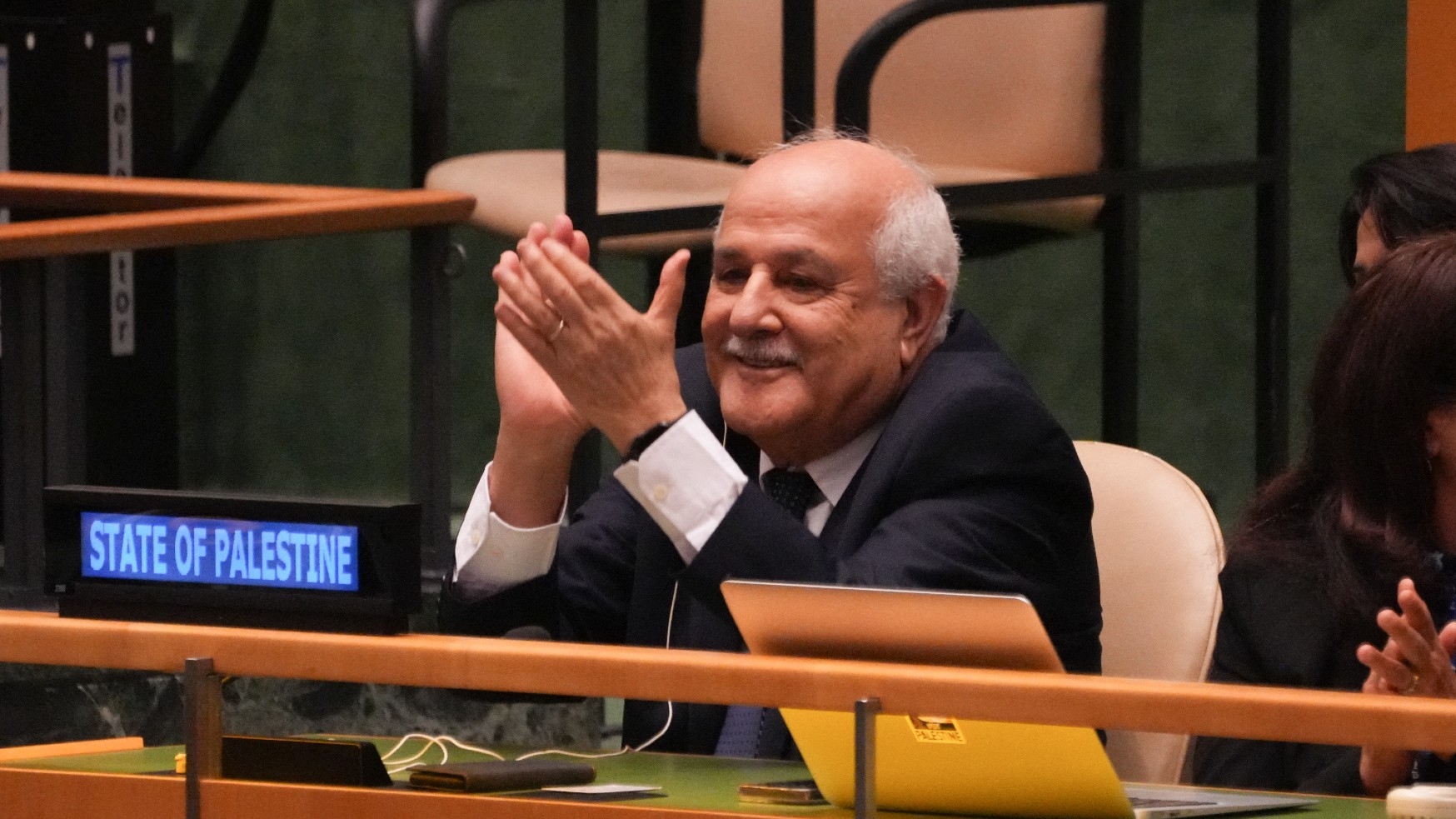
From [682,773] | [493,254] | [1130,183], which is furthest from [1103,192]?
[493,254]

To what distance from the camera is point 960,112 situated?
11.9 ft

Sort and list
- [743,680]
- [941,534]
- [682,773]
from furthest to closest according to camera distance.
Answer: [941,534] → [682,773] → [743,680]

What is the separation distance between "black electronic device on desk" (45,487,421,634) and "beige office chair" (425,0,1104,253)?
2049 mm

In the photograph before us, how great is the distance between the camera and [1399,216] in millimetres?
2434

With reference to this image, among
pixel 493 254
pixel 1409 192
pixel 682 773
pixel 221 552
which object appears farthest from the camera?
pixel 493 254

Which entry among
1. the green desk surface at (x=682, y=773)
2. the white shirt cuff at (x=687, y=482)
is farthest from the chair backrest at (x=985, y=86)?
the green desk surface at (x=682, y=773)

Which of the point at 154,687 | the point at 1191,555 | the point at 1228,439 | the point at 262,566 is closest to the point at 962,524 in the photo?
the point at 1191,555

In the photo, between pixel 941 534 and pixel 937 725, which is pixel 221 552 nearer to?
pixel 937 725

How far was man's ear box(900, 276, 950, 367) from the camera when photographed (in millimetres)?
2145

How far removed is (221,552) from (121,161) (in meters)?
3.07

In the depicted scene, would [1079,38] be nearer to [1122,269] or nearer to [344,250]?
Result: [1122,269]

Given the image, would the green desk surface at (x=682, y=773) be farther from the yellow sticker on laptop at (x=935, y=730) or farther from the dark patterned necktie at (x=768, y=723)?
the dark patterned necktie at (x=768, y=723)

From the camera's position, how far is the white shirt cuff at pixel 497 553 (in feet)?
6.70

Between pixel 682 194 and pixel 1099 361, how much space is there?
1596mm
